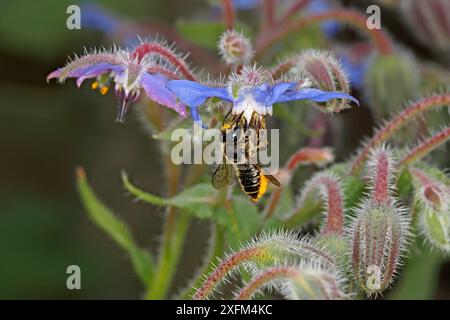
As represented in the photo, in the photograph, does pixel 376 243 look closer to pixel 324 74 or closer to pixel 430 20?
pixel 324 74

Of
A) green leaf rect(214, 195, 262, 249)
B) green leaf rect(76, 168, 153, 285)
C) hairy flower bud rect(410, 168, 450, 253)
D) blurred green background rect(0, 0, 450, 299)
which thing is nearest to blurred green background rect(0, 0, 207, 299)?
blurred green background rect(0, 0, 450, 299)

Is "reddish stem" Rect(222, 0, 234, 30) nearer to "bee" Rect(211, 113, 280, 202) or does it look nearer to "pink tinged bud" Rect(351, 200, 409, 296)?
"bee" Rect(211, 113, 280, 202)

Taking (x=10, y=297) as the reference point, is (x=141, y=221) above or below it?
above

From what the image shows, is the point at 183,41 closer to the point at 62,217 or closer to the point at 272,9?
the point at 272,9

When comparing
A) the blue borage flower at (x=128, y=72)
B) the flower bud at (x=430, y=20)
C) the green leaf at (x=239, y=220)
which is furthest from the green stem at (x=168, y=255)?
the flower bud at (x=430, y=20)

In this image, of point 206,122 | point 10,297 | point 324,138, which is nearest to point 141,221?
point 10,297

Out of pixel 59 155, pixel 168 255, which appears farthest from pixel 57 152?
pixel 168 255
